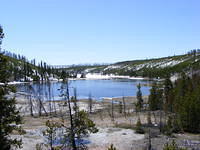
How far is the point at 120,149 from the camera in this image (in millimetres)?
34469

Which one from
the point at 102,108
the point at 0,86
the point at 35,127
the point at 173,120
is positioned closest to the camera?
the point at 0,86

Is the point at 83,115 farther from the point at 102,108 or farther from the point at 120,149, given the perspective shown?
the point at 102,108

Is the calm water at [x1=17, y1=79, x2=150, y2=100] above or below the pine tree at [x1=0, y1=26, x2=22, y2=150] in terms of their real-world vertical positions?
below

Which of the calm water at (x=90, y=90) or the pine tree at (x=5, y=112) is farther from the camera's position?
the calm water at (x=90, y=90)

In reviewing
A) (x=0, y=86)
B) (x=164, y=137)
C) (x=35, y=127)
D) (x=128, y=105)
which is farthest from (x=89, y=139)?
(x=128, y=105)

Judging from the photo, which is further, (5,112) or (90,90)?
(90,90)

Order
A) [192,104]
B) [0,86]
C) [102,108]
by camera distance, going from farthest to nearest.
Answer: [102,108], [192,104], [0,86]

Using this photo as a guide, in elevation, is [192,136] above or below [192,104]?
below

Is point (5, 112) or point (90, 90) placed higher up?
point (5, 112)

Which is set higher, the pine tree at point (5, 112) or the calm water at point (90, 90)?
the pine tree at point (5, 112)

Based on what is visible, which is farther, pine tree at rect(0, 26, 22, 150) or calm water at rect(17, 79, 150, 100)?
calm water at rect(17, 79, 150, 100)

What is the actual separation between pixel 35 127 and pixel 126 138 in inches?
927

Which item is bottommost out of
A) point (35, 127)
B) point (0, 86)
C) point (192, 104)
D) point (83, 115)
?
point (35, 127)

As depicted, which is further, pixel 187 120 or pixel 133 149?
pixel 187 120
